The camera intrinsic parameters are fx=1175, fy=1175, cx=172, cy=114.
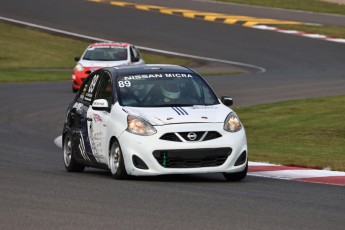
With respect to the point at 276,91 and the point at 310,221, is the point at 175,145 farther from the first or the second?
the point at 276,91

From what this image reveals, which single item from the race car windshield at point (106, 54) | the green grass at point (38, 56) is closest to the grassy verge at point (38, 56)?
the green grass at point (38, 56)

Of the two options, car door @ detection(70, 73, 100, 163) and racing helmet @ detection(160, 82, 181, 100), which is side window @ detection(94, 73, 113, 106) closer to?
car door @ detection(70, 73, 100, 163)

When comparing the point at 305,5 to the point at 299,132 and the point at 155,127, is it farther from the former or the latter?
the point at 155,127

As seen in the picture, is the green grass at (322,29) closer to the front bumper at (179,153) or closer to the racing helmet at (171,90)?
the racing helmet at (171,90)

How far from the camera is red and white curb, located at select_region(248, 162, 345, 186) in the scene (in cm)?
1380

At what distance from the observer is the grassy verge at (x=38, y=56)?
1511 inches

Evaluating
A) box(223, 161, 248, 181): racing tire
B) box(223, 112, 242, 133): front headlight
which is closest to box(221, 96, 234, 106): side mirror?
box(223, 112, 242, 133): front headlight

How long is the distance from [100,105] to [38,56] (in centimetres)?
2987

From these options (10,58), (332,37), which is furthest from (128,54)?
(332,37)

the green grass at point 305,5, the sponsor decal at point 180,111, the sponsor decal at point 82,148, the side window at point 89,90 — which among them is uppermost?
the sponsor decal at point 180,111

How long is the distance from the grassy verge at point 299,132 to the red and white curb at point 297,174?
370 millimetres

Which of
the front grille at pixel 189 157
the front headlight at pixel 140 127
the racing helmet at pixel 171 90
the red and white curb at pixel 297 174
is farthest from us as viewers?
the racing helmet at pixel 171 90

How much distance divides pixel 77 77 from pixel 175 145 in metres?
19.2

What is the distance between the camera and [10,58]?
141ft
